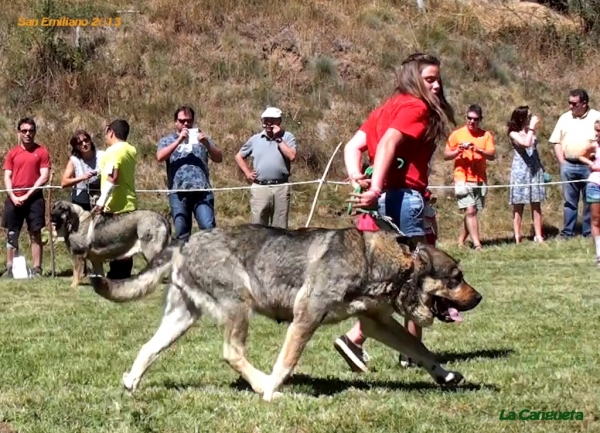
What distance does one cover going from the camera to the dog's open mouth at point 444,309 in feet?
18.1

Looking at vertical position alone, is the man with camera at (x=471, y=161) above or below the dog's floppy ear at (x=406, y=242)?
below

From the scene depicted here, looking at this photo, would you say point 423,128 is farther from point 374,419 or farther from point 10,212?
point 10,212

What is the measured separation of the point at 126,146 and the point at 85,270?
6.82 feet

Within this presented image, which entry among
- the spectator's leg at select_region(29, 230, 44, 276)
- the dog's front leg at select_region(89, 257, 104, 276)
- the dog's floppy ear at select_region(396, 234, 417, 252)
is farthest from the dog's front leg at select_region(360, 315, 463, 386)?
the spectator's leg at select_region(29, 230, 44, 276)

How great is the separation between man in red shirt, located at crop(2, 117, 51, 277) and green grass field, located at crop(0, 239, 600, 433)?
2.62 m

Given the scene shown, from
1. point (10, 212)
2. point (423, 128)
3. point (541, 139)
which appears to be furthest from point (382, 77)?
point (423, 128)

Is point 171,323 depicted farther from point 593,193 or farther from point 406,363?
point 593,193

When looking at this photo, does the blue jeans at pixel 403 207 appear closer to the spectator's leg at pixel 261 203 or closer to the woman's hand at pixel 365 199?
the woman's hand at pixel 365 199

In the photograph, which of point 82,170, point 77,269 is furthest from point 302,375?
point 82,170

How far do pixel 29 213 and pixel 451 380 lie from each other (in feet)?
28.1

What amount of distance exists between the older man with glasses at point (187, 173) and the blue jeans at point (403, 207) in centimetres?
563

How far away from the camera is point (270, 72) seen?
19328mm

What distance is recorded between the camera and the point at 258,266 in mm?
5426

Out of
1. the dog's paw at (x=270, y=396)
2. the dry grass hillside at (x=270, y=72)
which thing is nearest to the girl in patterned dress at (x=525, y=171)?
the dry grass hillside at (x=270, y=72)
